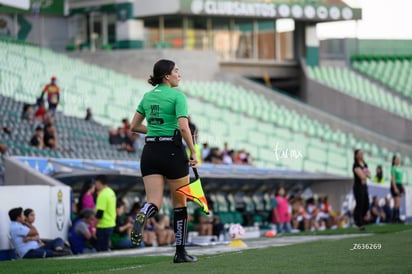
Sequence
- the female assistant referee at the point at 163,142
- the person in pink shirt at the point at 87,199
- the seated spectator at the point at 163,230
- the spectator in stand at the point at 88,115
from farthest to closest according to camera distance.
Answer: the spectator in stand at the point at 88,115 → the seated spectator at the point at 163,230 → the person in pink shirt at the point at 87,199 → the female assistant referee at the point at 163,142

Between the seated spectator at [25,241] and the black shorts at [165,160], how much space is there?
238 inches

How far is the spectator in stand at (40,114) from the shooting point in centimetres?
2902

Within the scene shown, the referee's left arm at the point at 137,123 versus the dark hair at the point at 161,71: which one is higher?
the dark hair at the point at 161,71

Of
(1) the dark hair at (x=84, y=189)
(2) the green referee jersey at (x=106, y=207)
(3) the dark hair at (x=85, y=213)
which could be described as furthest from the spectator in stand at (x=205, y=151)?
(2) the green referee jersey at (x=106, y=207)

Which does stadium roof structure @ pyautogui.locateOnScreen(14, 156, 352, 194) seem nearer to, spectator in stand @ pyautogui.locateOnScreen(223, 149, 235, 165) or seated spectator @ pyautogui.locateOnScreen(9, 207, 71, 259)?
spectator in stand @ pyautogui.locateOnScreen(223, 149, 235, 165)

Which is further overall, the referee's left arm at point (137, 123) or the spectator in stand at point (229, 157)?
the spectator in stand at point (229, 157)

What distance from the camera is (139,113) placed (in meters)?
12.9

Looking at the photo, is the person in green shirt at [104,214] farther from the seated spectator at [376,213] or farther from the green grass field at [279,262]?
the seated spectator at [376,213]

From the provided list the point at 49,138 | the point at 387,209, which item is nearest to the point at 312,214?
the point at 387,209

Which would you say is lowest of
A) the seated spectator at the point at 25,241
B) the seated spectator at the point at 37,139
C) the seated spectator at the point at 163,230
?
the seated spectator at the point at 163,230

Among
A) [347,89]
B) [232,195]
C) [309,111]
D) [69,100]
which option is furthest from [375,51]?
[232,195]

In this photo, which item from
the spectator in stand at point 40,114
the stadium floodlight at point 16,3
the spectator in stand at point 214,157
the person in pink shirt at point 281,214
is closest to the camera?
the stadium floodlight at point 16,3

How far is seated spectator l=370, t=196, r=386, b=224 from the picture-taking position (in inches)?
1170

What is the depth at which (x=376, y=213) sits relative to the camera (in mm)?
29844
